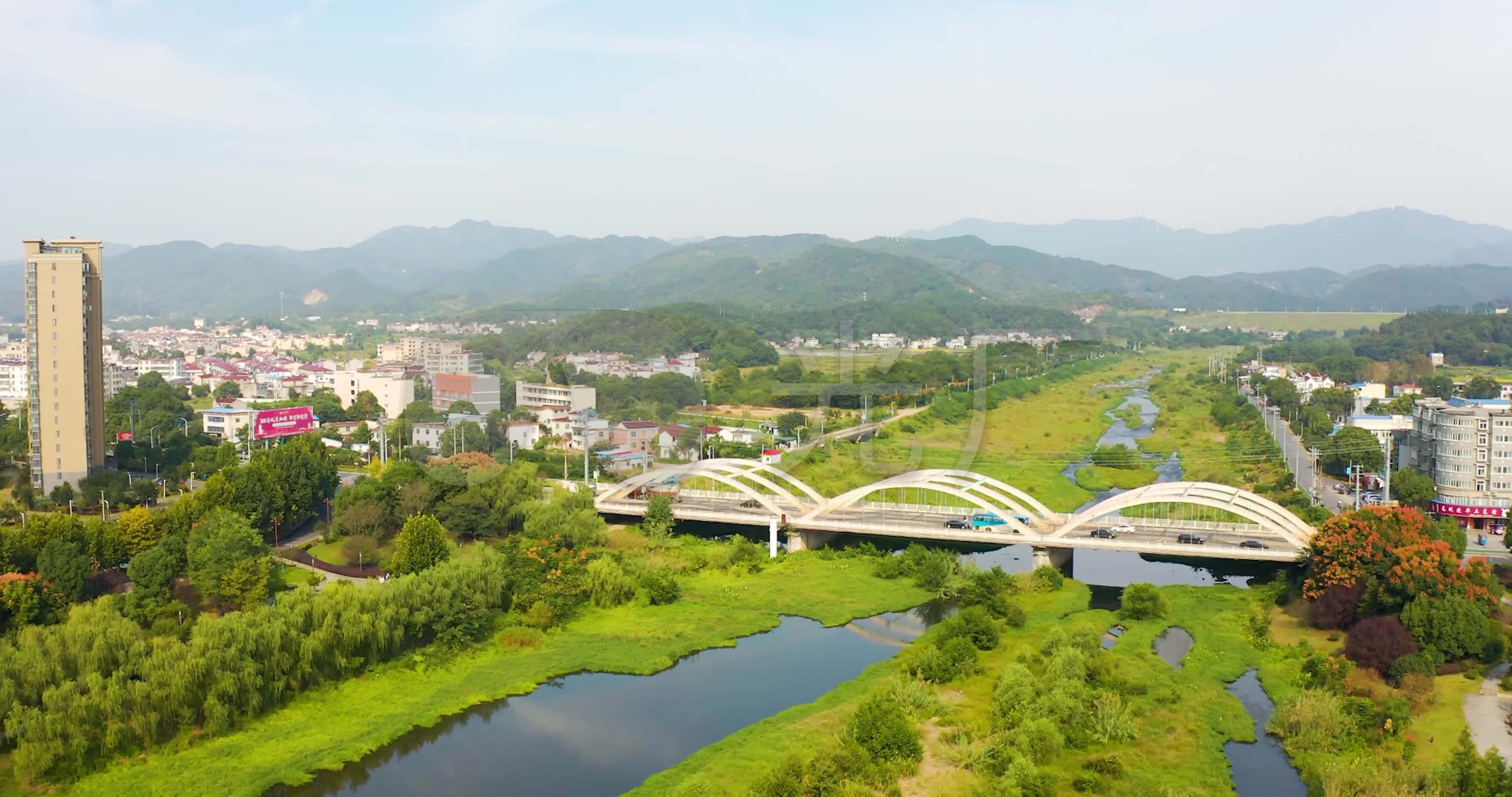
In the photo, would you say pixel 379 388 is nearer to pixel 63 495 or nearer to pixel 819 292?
pixel 63 495

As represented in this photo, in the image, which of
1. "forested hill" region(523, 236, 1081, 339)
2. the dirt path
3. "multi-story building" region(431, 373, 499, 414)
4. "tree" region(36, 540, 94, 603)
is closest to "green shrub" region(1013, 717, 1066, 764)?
the dirt path

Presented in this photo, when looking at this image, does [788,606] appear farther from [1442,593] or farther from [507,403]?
[507,403]

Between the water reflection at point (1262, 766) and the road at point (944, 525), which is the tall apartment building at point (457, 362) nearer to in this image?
the road at point (944, 525)

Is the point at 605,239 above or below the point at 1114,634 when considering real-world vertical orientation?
above

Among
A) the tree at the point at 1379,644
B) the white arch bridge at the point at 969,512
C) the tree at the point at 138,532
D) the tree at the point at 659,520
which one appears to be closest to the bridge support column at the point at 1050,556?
the white arch bridge at the point at 969,512

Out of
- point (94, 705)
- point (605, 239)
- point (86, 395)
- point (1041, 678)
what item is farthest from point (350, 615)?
point (605, 239)

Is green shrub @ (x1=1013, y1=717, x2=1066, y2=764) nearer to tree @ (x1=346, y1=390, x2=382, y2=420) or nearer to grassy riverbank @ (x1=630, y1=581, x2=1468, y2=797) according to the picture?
grassy riverbank @ (x1=630, y1=581, x2=1468, y2=797)
